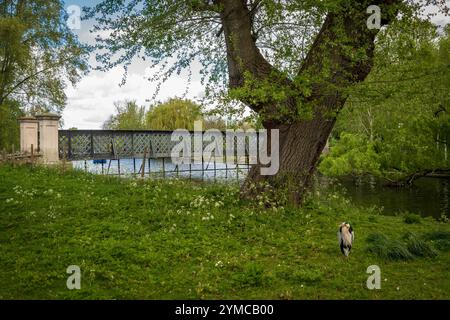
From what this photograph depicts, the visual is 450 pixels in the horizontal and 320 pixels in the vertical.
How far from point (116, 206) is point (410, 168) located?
23.6 metres

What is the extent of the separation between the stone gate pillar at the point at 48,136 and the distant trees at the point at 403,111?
15700 mm

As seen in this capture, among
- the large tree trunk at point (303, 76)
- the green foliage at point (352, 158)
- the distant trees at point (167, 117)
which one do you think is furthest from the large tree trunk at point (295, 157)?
the distant trees at point (167, 117)

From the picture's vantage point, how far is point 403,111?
40.2 feet

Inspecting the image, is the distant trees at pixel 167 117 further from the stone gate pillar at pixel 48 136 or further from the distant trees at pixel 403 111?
the stone gate pillar at pixel 48 136

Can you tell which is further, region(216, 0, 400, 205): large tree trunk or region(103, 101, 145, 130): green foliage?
region(103, 101, 145, 130): green foliage

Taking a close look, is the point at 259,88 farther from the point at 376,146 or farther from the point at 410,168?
the point at 376,146

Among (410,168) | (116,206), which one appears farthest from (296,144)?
(410,168)

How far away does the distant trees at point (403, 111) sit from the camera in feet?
30.8

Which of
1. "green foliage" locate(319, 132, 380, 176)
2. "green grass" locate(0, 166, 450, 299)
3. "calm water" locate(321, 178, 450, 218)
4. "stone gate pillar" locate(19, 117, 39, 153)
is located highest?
"stone gate pillar" locate(19, 117, 39, 153)

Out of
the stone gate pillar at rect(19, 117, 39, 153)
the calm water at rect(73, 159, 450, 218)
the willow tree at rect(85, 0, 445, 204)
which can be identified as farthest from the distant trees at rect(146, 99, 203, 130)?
the willow tree at rect(85, 0, 445, 204)

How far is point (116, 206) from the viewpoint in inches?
408

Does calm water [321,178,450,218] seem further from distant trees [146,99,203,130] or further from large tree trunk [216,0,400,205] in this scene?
distant trees [146,99,203,130]

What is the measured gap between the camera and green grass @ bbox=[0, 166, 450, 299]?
599cm

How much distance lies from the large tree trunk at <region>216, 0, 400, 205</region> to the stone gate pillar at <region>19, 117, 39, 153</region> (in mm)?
16281
